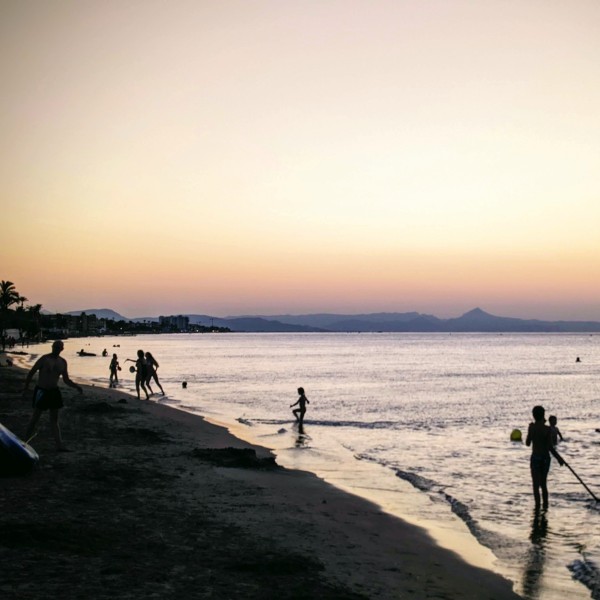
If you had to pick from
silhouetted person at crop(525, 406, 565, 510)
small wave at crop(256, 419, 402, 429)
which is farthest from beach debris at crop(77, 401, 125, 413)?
silhouetted person at crop(525, 406, 565, 510)

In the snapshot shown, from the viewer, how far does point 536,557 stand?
10109mm

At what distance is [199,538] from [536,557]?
5408 mm

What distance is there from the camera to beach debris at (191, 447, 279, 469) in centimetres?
1542

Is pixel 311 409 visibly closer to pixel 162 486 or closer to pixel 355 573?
pixel 162 486

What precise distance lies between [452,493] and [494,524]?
280cm

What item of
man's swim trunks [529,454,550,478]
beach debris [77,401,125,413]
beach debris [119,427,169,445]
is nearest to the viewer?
man's swim trunks [529,454,550,478]

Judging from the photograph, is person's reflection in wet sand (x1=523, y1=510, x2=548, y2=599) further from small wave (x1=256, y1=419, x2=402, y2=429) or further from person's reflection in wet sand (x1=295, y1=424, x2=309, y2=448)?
small wave (x1=256, y1=419, x2=402, y2=429)

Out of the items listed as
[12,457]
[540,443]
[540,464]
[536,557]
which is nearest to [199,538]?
[12,457]

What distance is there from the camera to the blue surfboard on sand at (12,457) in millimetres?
10188

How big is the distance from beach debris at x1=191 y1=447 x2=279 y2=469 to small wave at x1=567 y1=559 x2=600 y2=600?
25.9ft

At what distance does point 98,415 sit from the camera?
75.4 ft

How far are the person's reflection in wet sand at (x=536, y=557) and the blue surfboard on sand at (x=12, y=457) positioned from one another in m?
7.81

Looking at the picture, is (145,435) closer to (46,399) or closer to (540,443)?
(46,399)

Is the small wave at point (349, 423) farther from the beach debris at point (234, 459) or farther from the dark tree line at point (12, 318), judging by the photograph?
the dark tree line at point (12, 318)
